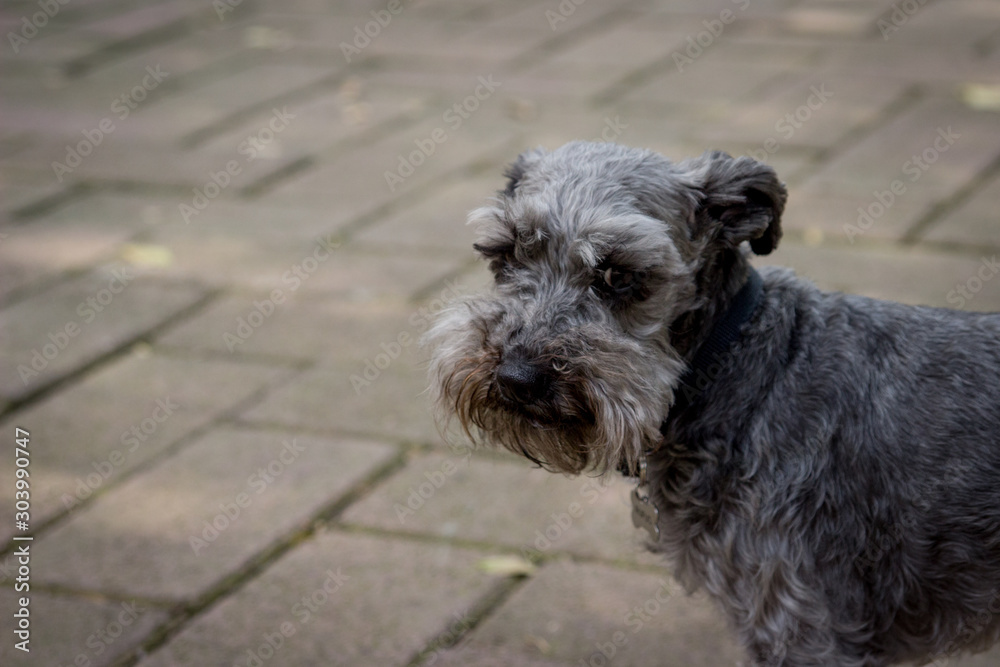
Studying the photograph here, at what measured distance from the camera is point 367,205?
650cm

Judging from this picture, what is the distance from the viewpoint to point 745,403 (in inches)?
110

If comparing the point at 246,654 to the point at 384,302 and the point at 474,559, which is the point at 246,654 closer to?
the point at 474,559

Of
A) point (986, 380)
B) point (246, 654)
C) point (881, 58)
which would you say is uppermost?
point (986, 380)

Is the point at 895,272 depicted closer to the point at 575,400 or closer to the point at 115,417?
the point at 575,400

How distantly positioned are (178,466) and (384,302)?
1.48m

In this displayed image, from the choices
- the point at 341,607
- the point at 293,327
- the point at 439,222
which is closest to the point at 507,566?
the point at 341,607

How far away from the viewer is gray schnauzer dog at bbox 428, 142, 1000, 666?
2701 millimetres

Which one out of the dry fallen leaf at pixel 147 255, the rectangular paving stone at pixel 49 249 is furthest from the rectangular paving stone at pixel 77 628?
the dry fallen leaf at pixel 147 255

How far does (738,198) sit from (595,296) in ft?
1.48

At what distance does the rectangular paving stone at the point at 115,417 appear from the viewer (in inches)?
165

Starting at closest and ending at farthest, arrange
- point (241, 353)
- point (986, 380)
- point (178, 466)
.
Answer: point (986, 380) → point (178, 466) → point (241, 353)

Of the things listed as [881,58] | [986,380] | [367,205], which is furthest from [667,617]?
[881,58]

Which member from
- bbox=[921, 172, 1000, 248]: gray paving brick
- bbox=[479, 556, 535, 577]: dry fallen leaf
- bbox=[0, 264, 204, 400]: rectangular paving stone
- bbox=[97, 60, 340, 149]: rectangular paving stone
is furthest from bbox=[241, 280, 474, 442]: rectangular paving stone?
bbox=[97, 60, 340, 149]: rectangular paving stone

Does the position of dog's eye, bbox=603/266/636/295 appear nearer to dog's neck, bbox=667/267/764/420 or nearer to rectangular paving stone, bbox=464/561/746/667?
dog's neck, bbox=667/267/764/420
